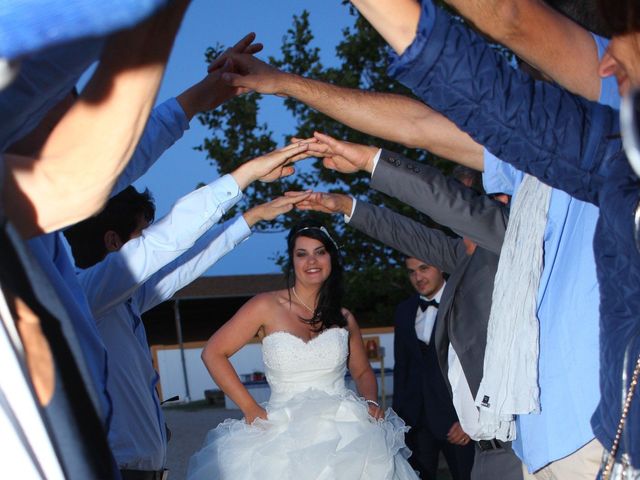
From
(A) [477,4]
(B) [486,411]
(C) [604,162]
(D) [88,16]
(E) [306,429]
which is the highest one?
(A) [477,4]

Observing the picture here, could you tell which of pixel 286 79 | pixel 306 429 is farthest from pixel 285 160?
pixel 306 429

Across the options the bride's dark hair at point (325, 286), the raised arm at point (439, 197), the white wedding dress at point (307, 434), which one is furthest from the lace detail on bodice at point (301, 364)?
the raised arm at point (439, 197)

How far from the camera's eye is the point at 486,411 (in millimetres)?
2273

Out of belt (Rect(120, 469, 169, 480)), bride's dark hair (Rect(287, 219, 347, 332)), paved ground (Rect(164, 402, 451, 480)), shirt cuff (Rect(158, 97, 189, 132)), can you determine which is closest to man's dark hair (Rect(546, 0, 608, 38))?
shirt cuff (Rect(158, 97, 189, 132))

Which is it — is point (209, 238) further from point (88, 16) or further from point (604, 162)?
point (88, 16)

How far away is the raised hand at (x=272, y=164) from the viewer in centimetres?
330

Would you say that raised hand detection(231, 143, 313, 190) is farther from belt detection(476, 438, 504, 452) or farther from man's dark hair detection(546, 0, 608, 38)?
belt detection(476, 438, 504, 452)

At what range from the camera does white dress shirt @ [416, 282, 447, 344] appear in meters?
6.33

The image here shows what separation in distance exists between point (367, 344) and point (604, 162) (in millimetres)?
9690

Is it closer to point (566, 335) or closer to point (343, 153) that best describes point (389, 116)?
point (343, 153)

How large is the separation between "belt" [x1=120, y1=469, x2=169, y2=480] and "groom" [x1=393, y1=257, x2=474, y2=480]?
125 inches

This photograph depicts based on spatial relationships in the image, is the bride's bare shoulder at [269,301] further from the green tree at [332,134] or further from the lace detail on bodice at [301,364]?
the green tree at [332,134]

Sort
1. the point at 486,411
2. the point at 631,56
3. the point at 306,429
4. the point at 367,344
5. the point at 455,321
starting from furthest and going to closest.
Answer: the point at 367,344, the point at 306,429, the point at 455,321, the point at 486,411, the point at 631,56

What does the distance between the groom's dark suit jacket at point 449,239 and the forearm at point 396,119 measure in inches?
7.2
